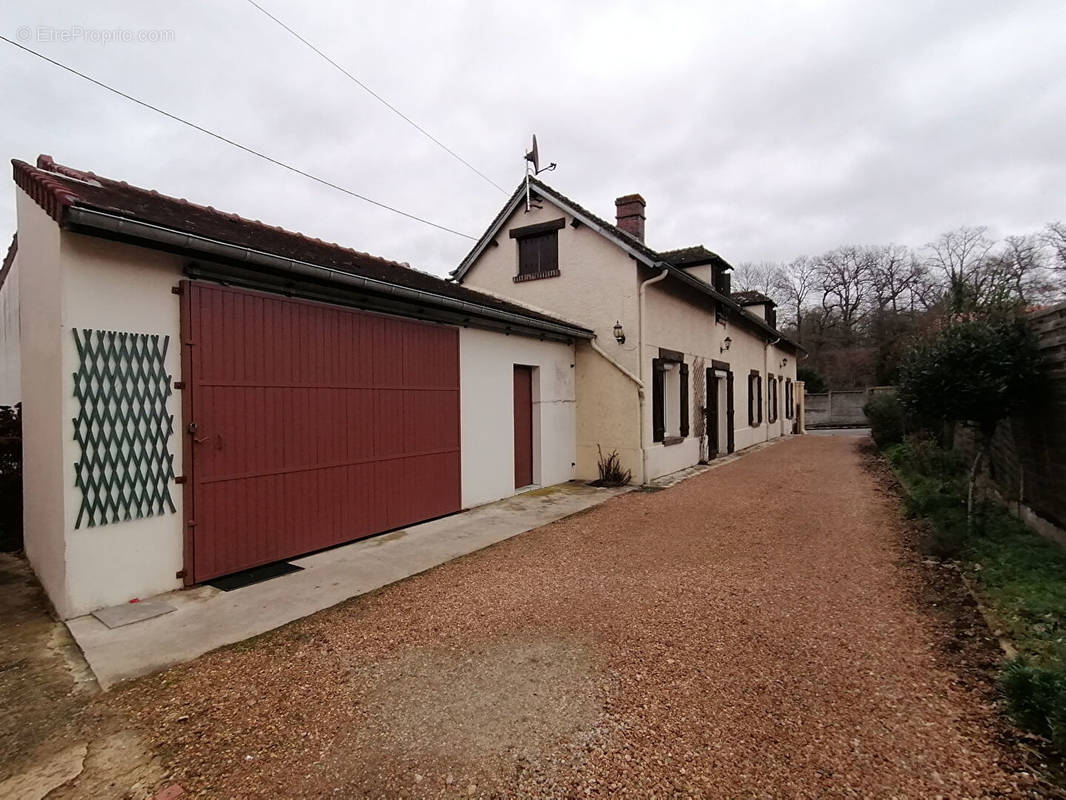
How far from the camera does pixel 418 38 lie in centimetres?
743

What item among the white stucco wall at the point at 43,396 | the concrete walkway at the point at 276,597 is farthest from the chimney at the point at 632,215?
the white stucco wall at the point at 43,396

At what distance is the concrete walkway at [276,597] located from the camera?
10.8 feet

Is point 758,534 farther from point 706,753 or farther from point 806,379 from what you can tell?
point 806,379

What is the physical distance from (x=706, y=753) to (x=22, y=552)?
737 cm

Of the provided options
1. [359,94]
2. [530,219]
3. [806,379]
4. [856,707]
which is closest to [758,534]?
[856,707]

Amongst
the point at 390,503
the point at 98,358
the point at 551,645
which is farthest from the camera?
the point at 390,503

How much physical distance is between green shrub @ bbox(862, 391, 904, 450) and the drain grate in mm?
14496

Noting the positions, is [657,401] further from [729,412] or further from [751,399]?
[751,399]

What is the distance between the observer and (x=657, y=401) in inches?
416

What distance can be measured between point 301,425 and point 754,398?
16.7 metres

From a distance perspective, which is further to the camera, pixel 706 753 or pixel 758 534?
pixel 758 534

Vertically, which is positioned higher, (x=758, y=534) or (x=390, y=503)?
(x=390, y=503)

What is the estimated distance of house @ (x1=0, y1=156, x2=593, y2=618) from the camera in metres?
3.93

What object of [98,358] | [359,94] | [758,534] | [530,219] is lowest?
[758,534]
